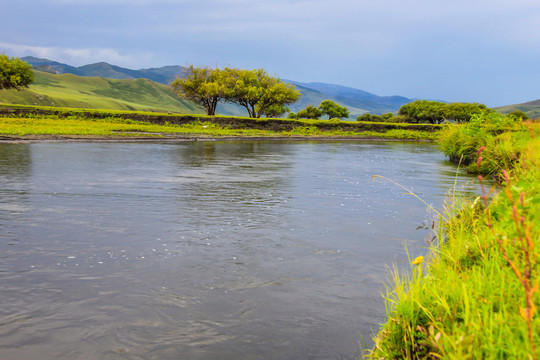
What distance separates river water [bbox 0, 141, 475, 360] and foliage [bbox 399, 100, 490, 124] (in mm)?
100544

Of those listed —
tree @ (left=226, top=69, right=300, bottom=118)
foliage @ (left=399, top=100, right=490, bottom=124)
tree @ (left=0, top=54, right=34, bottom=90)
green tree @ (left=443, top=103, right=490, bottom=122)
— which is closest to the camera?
tree @ (left=0, top=54, right=34, bottom=90)

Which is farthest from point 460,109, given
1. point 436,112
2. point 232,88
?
point 232,88

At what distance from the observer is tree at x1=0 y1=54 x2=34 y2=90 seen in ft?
236

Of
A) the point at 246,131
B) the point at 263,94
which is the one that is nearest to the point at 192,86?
the point at 263,94

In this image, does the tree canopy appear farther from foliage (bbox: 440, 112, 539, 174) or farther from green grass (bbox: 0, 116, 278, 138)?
foliage (bbox: 440, 112, 539, 174)

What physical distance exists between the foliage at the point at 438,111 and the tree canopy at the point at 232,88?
41483 mm

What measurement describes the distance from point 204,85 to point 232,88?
612 centimetres

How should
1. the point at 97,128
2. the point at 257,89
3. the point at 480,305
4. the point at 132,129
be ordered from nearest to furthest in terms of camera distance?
the point at 480,305, the point at 97,128, the point at 132,129, the point at 257,89

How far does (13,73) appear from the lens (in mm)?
74188

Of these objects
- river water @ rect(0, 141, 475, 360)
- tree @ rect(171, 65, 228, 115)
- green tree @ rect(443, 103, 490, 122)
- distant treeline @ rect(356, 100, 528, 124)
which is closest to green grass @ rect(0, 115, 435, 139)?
tree @ rect(171, 65, 228, 115)

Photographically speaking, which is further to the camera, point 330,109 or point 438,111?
point 330,109

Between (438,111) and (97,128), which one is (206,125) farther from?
(438,111)

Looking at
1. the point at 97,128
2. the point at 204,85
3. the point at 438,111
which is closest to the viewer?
the point at 97,128

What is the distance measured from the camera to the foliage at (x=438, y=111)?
347 feet
